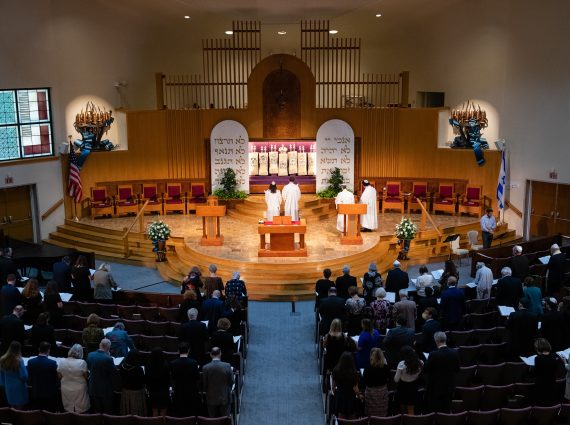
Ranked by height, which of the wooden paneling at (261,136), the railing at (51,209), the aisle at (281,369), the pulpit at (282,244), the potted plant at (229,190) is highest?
the wooden paneling at (261,136)

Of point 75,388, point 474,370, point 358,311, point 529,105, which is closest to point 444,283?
point 358,311

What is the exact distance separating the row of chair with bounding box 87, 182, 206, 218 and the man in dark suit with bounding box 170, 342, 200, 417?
12.3 metres

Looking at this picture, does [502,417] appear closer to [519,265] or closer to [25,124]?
[519,265]

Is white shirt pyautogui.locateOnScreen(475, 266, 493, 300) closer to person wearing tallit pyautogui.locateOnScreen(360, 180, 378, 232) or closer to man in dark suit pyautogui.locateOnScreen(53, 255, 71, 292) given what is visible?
person wearing tallit pyautogui.locateOnScreen(360, 180, 378, 232)

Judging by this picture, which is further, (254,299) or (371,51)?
(371,51)

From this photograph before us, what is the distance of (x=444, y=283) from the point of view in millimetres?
12055

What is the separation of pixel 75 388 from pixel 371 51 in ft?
61.3

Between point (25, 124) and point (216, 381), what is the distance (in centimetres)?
1272

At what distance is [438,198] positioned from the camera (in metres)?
20.4

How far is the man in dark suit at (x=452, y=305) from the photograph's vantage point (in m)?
10.6

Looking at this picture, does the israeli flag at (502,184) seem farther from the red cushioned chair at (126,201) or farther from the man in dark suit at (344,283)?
the red cushioned chair at (126,201)

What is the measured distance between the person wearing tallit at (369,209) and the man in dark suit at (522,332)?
319 inches

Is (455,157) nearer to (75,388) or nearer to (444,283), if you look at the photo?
(444,283)

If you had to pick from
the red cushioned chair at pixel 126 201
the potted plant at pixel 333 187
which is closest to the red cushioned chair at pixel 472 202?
the potted plant at pixel 333 187
